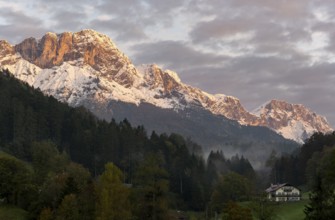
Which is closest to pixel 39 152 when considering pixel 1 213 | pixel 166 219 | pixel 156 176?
pixel 1 213

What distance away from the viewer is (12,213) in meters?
125

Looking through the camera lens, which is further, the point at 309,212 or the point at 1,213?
the point at 1,213

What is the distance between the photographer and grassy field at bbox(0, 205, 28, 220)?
121800 millimetres

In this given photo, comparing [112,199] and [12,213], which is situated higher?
[112,199]

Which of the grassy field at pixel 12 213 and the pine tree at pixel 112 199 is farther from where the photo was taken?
the grassy field at pixel 12 213

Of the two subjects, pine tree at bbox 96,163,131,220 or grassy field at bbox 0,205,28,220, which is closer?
pine tree at bbox 96,163,131,220

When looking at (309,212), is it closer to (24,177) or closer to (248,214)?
(248,214)

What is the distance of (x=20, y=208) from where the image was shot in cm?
13062

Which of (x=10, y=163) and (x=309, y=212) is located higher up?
(x=10, y=163)

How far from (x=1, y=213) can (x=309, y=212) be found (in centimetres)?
6584

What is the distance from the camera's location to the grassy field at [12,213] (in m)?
122

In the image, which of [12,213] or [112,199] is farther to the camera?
[12,213]

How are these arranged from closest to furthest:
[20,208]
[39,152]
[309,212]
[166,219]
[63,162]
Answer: [309,212], [166,219], [20,208], [39,152], [63,162]

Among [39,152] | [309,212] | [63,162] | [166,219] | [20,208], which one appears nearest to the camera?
[309,212]
